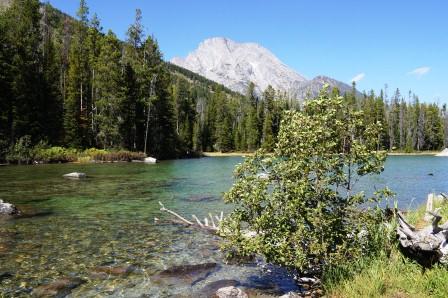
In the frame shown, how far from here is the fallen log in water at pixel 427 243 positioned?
8.56 meters

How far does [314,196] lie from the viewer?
9812 millimetres

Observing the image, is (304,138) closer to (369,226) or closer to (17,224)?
(369,226)

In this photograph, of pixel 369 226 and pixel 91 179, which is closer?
pixel 369 226

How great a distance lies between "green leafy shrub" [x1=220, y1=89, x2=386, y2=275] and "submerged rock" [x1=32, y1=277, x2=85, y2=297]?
4372 mm

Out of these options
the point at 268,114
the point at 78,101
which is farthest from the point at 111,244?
the point at 268,114

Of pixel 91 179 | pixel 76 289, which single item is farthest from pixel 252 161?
pixel 91 179

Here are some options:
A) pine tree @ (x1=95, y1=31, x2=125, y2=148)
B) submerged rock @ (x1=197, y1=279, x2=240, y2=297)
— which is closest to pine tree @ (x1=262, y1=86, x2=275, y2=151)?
pine tree @ (x1=95, y1=31, x2=125, y2=148)

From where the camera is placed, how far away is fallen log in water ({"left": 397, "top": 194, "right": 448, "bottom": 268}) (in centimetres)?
856

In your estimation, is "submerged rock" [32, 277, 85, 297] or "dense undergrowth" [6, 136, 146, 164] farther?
"dense undergrowth" [6, 136, 146, 164]

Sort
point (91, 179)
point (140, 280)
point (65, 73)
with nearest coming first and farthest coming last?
point (140, 280) < point (91, 179) < point (65, 73)

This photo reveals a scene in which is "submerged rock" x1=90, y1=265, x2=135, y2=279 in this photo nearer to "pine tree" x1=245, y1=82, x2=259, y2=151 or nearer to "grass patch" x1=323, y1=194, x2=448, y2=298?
"grass patch" x1=323, y1=194, x2=448, y2=298

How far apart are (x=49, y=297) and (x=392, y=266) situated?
8176 millimetres

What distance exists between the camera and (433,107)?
536 ft

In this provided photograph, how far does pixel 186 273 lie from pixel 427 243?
6603 mm
